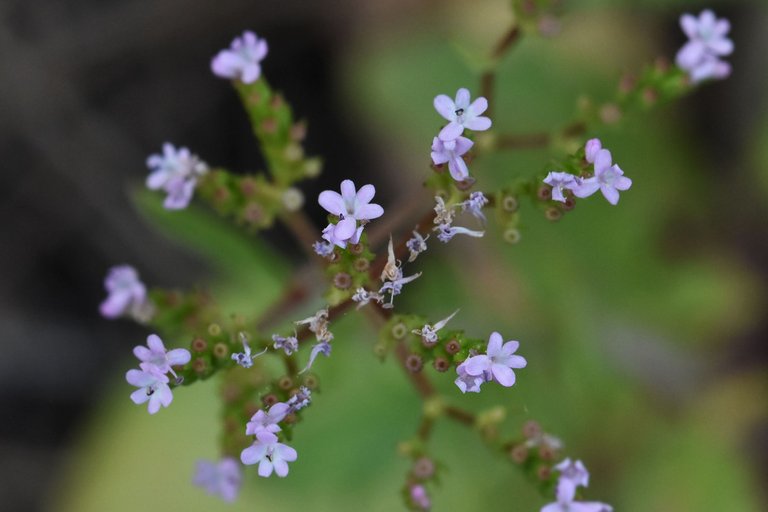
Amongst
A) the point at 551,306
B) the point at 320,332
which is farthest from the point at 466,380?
the point at 551,306

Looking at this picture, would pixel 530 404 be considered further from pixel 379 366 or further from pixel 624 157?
pixel 624 157

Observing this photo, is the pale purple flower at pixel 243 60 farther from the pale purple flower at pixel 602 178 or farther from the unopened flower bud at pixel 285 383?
the pale purple flower at pixel 602 178

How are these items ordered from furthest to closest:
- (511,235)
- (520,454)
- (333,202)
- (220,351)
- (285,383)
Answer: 1. (520,454)
2. (511,235)
3. (220,351)
4. (285,383)
5. (333,202)

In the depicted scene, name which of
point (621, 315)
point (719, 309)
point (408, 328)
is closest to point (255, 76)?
point (408, 328)

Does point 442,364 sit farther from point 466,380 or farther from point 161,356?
point 161,356

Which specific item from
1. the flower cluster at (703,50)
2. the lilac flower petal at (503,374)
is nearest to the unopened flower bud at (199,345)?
Answer: the lilac flower petal at (503,374)

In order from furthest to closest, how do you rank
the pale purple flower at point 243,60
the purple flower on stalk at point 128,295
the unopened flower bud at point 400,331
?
1. the purple flower on stalk at point 128,295
2. the pale purple flower at point 243,60
3. the unopened flower bud at point 400,331
